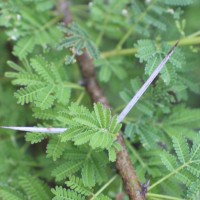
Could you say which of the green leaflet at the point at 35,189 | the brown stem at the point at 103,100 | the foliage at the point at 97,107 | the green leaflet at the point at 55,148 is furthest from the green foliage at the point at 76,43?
the green leaflet at the point at 35,189

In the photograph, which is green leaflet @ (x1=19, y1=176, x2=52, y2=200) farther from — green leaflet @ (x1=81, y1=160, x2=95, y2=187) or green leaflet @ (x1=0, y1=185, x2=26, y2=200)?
green leaflet @ (x1=81, y1=160, x2=95, y2=187)

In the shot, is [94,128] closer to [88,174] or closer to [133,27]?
[88,174]

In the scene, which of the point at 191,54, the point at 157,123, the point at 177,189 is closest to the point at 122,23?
the point at 191,54

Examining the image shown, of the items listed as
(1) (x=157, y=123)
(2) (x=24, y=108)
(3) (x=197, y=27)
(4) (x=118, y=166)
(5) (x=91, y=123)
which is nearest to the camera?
(5) (x=91, y=123)

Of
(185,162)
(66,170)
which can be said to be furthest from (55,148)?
(185,162)

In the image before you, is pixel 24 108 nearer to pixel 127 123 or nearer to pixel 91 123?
pixel 127 123

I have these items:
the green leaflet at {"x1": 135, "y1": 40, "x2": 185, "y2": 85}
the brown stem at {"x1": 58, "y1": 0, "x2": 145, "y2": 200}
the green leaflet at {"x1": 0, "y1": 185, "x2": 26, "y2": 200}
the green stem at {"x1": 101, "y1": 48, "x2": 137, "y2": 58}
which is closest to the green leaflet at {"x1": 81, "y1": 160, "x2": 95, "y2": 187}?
the brown stem at {"x1": 58, "y1": 0, "x2": 145, "y2": 200}
